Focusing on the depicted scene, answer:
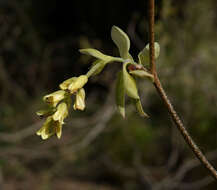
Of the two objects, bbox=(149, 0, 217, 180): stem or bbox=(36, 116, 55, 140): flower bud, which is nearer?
bbox=(149, 0, 217, 180): stem

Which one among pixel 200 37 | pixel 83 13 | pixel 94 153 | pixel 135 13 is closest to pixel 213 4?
pixel 200 37

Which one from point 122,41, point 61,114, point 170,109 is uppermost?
point 122,41

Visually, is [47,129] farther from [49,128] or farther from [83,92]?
[83,92]

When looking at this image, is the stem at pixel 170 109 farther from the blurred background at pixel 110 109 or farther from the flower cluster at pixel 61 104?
the blurred background at pixel 110 109

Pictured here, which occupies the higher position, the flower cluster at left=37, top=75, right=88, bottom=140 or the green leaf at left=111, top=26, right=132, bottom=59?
the green leaf at left=111, top=26, right=132, bottom=59

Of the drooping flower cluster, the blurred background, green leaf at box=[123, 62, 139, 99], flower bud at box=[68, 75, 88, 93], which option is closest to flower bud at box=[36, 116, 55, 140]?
the drooping flower cluster

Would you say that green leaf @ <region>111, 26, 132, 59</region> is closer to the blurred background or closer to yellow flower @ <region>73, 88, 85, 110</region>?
yellow flower @ <region>73, 88, 85, 110</region>

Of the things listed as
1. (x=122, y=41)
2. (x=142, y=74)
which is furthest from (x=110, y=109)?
(x=142, y=74)
